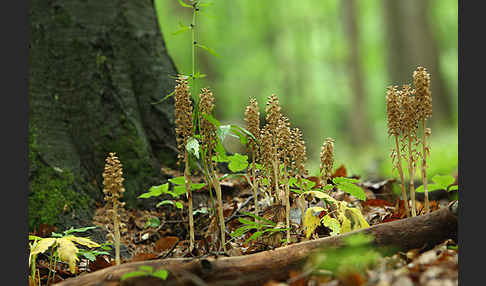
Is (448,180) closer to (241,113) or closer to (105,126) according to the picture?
(105,126)

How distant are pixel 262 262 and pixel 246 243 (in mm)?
656

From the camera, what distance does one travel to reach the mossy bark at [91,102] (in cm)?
314

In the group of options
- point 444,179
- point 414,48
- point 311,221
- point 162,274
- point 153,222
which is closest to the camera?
point 162,274

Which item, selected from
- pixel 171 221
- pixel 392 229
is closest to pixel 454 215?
pixel 392 229

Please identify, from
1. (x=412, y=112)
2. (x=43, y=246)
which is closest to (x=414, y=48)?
(x=412, y=112)

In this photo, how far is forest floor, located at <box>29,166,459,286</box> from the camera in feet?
4.97

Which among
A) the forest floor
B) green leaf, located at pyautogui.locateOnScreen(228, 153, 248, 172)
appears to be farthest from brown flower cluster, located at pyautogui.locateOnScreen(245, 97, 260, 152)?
the forest floor

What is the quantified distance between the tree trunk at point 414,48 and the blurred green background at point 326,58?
29 millimetres

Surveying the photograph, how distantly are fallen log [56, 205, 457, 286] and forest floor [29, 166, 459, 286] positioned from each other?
0.14 ft

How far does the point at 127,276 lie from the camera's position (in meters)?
1.54

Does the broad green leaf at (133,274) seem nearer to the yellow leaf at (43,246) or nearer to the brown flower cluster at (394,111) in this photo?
the yellow leaf at (43,246)

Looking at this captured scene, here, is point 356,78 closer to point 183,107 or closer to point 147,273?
point 183,107

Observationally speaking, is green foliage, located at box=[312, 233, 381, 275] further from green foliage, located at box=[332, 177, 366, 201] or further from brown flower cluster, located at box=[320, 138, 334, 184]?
brown flower cluster, located at box=[320, 138, 334, 184]

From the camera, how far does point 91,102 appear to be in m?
3.30
